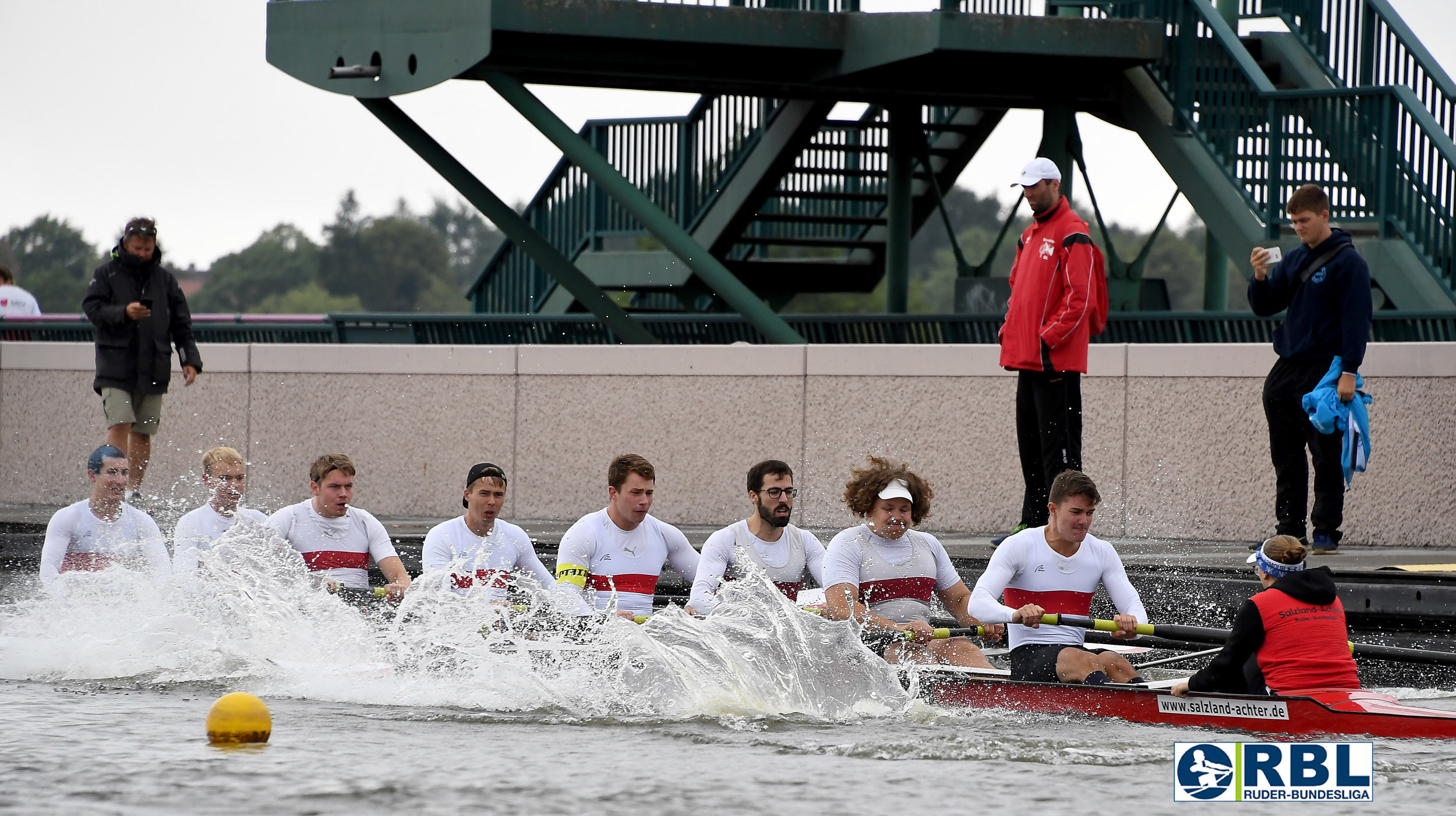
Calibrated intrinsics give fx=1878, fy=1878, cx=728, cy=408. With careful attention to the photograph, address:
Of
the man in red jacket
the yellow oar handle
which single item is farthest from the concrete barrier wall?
the yellow oar handle

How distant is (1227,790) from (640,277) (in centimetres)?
1134

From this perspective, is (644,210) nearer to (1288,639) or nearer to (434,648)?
(434,648)

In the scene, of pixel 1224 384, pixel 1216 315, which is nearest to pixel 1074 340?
pixel 1224 384

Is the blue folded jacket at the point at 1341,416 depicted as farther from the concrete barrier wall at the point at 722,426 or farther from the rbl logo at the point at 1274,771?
the rbl logo at the point at 1274,771

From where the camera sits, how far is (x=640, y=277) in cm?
1748

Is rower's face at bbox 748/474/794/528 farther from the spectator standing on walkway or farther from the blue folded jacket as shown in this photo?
the spectator standing on walkway

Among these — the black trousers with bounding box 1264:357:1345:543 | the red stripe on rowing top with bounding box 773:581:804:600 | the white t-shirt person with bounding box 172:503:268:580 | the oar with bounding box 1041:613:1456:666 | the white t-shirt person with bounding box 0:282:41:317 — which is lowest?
the oar with bounding box 1041:613:1456:666

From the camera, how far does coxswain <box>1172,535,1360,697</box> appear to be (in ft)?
25.1

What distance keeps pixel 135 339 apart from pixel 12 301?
6253 millimetres

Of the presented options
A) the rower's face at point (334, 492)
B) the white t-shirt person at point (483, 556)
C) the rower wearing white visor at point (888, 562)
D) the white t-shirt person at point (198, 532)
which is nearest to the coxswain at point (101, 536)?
the white t-shirt person at point (198, 532)

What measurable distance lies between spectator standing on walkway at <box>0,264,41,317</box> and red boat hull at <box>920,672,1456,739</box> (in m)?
13.1

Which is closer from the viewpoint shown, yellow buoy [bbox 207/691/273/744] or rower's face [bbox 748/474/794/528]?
yellow buoy [bbox 207/691/273/744]

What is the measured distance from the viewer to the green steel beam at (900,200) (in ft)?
53.4

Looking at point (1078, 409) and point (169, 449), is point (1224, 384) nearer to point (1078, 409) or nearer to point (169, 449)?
point (1078, 409)
